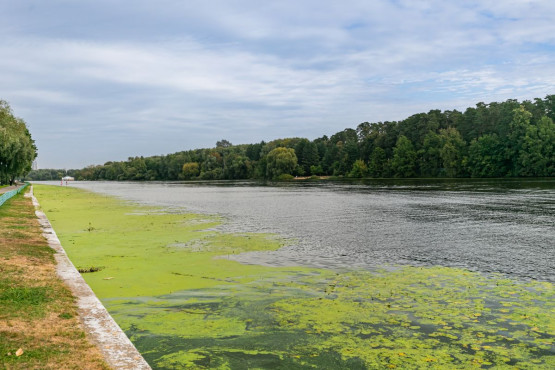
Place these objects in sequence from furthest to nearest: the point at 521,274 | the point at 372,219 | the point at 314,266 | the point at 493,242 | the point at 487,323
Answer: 1. the point at 372,219
2. the point at 493,242
3. the point at 314,266
4. the point at 521,274
5. the point at 487,323

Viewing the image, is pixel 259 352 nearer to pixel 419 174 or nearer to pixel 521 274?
pixel 521 274

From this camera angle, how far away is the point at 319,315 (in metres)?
9.42

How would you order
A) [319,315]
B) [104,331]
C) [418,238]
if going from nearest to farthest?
[104,331] → [319,315] → [418,238]

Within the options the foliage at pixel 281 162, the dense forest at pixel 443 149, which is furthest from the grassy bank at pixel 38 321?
the foliage at pixel 281 162

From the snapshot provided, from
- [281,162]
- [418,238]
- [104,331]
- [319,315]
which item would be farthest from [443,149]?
[104,331]

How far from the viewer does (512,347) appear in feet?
25.0

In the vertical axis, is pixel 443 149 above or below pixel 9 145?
above

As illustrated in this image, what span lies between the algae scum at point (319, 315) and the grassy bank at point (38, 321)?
113cm

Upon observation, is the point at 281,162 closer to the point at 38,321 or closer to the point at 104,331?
the point at 38,321

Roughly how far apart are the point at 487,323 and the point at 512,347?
49.5 inches

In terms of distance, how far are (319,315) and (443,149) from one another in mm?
121646

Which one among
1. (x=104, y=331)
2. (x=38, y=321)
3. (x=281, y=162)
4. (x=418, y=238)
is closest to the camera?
(x=104, y=331)

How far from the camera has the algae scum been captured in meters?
7.30

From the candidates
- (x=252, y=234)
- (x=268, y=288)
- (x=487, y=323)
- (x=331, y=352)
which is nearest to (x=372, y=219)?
(x=252, y=234)
